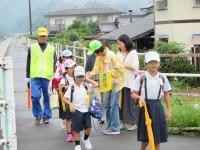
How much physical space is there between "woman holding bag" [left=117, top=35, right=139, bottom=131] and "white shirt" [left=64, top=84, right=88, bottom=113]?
54.3 inches

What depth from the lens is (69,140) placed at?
24.5 feet

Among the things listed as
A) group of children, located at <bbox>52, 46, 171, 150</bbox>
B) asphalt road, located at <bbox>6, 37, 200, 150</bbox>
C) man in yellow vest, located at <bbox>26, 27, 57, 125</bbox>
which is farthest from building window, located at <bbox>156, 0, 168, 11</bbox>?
group of children, located at <bbox>52, 46, 171, 150</bbox>

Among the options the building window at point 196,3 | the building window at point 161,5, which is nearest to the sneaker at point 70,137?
the building window at point 196,3

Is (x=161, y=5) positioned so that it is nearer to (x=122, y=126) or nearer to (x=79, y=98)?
(x=122, y=126)

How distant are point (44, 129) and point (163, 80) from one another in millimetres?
3402

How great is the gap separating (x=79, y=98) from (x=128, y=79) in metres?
1.56

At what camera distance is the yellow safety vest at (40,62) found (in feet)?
28.9

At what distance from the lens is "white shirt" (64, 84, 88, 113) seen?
668 centimetres

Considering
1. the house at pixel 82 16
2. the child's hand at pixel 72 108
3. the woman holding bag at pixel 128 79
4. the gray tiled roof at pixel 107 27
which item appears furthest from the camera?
the house at pixel 82 16

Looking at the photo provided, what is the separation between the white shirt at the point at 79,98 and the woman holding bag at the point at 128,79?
1380 mm

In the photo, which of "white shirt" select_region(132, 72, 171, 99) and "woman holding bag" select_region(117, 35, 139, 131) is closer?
"white shirt" select_region(132, 72, 171, 99)

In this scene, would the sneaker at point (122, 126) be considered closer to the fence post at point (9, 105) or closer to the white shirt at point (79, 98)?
the white shirt at point (79, 98)

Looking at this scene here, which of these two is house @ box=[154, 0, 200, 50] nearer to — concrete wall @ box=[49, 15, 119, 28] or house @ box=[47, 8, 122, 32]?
house @ box=[47, 8, 122, 32]

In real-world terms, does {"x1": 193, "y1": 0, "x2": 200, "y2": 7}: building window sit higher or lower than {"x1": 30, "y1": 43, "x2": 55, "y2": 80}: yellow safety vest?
higher
